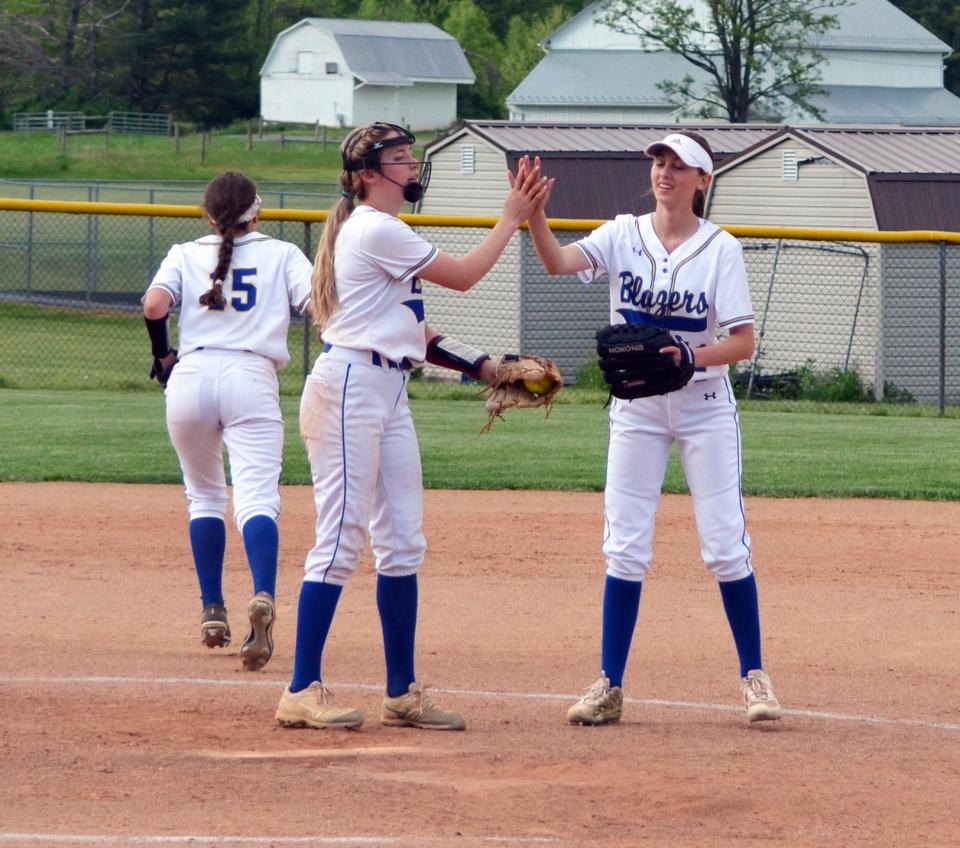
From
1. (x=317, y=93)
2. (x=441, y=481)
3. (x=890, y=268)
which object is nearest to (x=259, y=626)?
(x=441, y=481)

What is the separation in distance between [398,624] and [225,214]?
176cm

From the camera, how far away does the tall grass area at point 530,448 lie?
1050 centimetres

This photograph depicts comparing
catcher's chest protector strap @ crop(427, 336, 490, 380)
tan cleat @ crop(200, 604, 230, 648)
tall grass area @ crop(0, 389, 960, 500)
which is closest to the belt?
catcher's chest protector strap @ crop(427, 336, 490, 380)

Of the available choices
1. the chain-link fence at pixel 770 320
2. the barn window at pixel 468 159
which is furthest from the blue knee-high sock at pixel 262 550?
the barn window at pixel 468 159

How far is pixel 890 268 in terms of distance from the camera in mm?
17172

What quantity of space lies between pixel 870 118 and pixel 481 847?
46.4 meters

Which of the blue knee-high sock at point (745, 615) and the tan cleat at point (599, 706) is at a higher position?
the blue knee-high sock at point (745, 615)

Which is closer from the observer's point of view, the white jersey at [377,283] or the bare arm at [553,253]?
the white jersey at [377,283]

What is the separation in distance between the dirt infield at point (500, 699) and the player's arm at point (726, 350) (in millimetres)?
1209

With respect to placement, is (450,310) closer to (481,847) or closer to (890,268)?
(890,268)

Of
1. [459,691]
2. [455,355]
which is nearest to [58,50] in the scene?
[459,691]

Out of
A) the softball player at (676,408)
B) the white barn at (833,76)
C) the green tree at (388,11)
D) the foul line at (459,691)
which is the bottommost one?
the foul line at (459,691)

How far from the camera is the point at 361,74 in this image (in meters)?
64.9

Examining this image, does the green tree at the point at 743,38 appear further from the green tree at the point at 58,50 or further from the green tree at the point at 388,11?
the green tree at the point at 388,11
